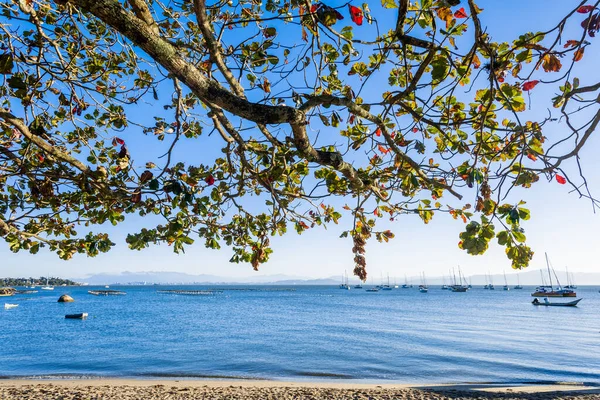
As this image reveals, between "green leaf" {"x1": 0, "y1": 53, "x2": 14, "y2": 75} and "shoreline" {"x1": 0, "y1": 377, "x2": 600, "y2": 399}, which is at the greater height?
"green leaf" {"x1": 0, "y1": 53, "x2": 14, "y2": 75}

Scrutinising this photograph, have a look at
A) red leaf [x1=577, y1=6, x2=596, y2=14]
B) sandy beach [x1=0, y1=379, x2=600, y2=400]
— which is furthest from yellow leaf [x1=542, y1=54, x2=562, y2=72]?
sandy beach [x1=0, y1=379, x2=600, y2=400]

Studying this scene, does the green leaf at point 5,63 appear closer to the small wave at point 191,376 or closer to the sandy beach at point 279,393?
the sandy beach at point 279,393

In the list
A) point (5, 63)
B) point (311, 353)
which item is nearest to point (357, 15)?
point (5, 63)

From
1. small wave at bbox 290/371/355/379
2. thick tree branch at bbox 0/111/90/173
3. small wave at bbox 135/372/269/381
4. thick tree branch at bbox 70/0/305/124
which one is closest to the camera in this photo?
thick tree branch at bbox 70/0/305/124

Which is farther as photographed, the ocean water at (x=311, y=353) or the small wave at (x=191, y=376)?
the ocean water at (x=311, y=353)

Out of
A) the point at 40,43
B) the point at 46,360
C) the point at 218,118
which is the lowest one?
the point at 46,360

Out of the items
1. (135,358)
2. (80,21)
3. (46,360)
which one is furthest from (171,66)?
(46,360)

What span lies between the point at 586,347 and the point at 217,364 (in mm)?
21627

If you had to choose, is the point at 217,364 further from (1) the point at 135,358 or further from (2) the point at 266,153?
(2) the point at 266,153

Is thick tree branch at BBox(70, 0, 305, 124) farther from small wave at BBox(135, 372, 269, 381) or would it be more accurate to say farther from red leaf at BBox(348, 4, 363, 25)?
small wave at BBox(135, 372, 269, 381)

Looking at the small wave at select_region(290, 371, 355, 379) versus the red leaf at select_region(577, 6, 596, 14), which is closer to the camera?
the red leaf at select_region(577, 6, 596, 14)

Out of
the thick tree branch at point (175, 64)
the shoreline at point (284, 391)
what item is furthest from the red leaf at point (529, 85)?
the shoreline at point (284, 391)

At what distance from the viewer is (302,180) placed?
15.0 ft

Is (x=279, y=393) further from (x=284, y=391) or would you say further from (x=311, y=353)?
(x=311, y=353)
